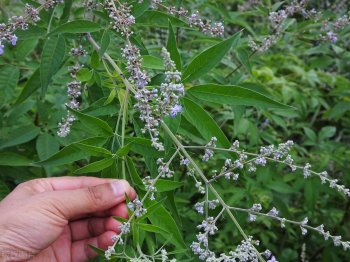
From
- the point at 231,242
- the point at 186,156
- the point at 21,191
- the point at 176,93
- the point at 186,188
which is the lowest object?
the point at 231,242

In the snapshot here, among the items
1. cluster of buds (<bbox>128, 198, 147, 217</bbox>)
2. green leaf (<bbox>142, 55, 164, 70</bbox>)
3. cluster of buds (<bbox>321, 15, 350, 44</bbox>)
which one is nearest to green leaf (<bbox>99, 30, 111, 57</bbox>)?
green leaf (<bbox>142, 55, 164, 70</bbox>)

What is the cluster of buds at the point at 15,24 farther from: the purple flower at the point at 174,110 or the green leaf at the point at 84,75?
the purple flower at the point at 174,110

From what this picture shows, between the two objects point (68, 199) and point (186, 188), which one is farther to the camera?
point (186, 188)

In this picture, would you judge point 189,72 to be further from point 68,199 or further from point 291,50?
point 291,50

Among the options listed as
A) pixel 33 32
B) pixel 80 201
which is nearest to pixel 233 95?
pixel 80 201

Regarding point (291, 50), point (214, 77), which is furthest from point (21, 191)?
point (291, 50)

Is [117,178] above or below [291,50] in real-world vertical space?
above

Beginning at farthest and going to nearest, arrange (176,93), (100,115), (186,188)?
(186,188) → (100,115) → (176,93)
